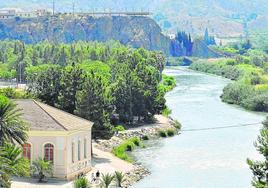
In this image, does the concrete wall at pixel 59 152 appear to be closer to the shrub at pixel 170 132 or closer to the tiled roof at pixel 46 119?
the tiled roof at pixel 46 119

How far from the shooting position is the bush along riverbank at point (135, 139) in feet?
202

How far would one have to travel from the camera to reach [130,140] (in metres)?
76.5

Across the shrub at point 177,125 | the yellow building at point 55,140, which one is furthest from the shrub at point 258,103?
the yellow building at point 55,140

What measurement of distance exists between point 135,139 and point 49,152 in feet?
77.5

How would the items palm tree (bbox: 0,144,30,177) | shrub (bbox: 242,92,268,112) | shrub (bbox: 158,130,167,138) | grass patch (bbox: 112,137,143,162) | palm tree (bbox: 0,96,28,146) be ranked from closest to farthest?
palm tree (bbox: 0,144,30,177) < palm tree (bbox: 0,96,28,146) < grass patch (bbox: 112,137,143,162) < shrub (bbox: 158,130,167,138) < shrub (bbox: 242,92,268,112)

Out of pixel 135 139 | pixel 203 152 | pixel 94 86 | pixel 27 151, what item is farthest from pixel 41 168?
pixel 135 139

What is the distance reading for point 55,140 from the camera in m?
53.8

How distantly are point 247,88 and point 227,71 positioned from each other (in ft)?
228

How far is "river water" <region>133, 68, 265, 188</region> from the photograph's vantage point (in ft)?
196

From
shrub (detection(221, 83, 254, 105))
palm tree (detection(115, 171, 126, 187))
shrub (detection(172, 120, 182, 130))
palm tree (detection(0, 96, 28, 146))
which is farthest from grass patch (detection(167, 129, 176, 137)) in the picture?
palm tree (detection(0, 96, 28, 146))

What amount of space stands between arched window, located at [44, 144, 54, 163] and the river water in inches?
A: 238

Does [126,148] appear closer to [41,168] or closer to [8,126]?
[41,168]

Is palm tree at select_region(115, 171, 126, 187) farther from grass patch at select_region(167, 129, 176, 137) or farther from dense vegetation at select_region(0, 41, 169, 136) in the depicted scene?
grass patch at select_region(167, 129, 176, 137)

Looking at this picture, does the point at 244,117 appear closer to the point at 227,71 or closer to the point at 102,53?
the point at 102,53
